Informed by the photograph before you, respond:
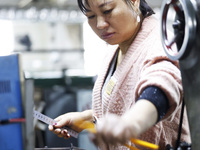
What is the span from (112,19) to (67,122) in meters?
0.41

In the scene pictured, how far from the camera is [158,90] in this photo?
0.72 meters

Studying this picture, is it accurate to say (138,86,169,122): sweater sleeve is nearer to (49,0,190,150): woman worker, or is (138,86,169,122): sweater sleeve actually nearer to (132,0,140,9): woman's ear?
(49,0,190,150): woman worker

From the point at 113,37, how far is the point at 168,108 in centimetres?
31

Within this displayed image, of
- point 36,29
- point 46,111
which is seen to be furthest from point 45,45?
point 46,111

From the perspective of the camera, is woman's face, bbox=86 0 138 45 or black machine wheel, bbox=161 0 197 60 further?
woman's face, bbox=86 0 138 45

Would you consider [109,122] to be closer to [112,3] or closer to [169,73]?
[169,73]

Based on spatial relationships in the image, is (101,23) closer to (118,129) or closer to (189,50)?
(189,50)

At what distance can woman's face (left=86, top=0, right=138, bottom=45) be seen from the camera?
923 mm

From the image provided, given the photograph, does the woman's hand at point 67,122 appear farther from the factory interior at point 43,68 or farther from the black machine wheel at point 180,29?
the black machine wheel at point 180,29

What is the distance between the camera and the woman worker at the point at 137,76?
2.37 ft

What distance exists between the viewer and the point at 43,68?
8164 mm

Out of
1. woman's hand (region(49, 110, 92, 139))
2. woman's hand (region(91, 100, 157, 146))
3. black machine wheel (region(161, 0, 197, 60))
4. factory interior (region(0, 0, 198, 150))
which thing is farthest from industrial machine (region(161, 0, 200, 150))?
woman's hand (region(49, 110, 92, 139))

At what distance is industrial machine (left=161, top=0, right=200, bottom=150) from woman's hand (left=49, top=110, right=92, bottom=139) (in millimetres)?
487

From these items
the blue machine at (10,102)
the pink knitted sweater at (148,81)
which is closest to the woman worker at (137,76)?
the pink knitted sweater at (148,81)
